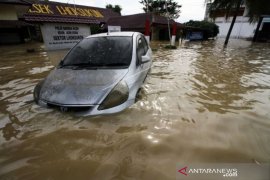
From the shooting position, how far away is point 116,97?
8.38ft

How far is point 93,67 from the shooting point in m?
3.06

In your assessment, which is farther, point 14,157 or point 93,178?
point 14,157

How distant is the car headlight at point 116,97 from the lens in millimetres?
2447

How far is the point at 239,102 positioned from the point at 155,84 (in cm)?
210

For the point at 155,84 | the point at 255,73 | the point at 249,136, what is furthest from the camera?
the point at 255,73

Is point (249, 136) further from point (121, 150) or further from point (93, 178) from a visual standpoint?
point (93, 178)

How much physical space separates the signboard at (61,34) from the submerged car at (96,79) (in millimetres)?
9515

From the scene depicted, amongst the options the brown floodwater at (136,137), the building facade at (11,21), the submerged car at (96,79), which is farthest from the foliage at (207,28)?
the submerged car at (96,79)

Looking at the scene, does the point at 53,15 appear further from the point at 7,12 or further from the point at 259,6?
the point at 259,6

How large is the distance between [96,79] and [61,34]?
1140cm

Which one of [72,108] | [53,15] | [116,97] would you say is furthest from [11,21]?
[116,97]

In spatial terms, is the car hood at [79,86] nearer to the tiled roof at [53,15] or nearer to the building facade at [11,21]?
the tiled roof at [53,15]

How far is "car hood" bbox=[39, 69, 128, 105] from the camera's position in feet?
7.90

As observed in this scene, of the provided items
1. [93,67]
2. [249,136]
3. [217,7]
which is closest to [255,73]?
[249,136]
